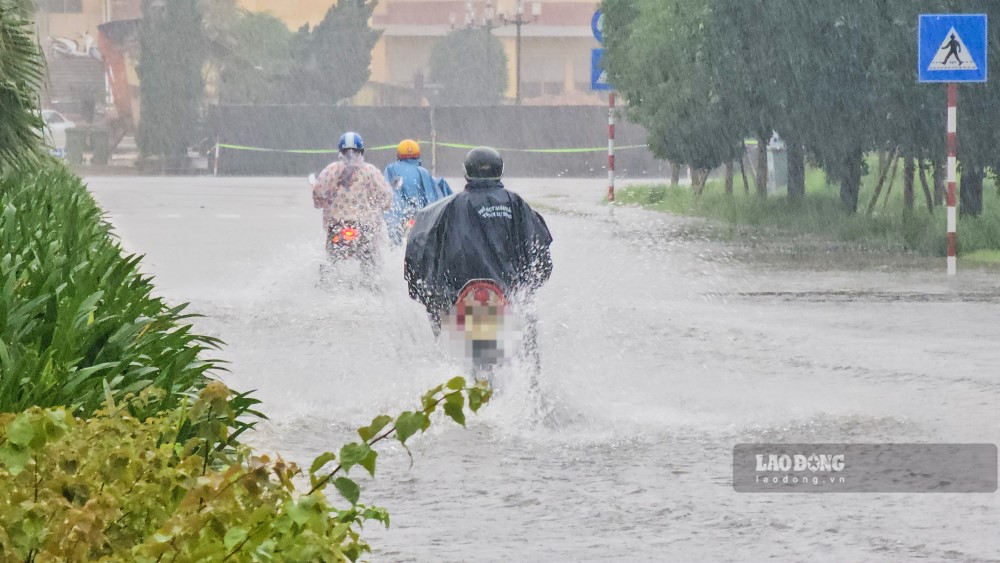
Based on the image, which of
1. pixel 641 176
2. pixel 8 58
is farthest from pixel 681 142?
pixel 641 176

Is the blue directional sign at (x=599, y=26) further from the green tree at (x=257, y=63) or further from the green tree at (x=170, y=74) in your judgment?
the green tree at (x=257, y=63)

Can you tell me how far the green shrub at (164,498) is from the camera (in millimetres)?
3398

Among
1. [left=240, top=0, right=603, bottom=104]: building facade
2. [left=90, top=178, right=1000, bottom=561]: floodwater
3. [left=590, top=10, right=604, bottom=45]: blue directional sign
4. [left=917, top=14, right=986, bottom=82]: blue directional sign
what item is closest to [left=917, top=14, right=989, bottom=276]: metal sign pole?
[left=917, top=14, right=986, bottom=82]: blue directional sign

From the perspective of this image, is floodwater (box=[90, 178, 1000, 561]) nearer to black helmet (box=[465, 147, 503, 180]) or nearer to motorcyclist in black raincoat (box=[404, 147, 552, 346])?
motorcyclist in black raincoat (box=[404, 147, 552, 346])

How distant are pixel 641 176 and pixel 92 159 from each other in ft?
58.4

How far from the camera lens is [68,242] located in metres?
9.57

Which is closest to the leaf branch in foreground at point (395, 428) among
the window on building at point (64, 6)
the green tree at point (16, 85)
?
the green tree at point (16, 85)

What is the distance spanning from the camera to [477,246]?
376 inches

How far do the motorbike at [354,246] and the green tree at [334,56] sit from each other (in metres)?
55.4

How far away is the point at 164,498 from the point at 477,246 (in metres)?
5.68

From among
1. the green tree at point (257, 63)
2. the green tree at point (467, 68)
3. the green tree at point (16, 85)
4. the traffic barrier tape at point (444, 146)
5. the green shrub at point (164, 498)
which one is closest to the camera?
the green shrub at point (164, 498)

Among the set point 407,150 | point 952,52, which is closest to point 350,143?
point 407,150

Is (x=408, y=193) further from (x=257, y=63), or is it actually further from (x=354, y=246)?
(x=257, y=63)

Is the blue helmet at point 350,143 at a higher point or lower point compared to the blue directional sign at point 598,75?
lower
